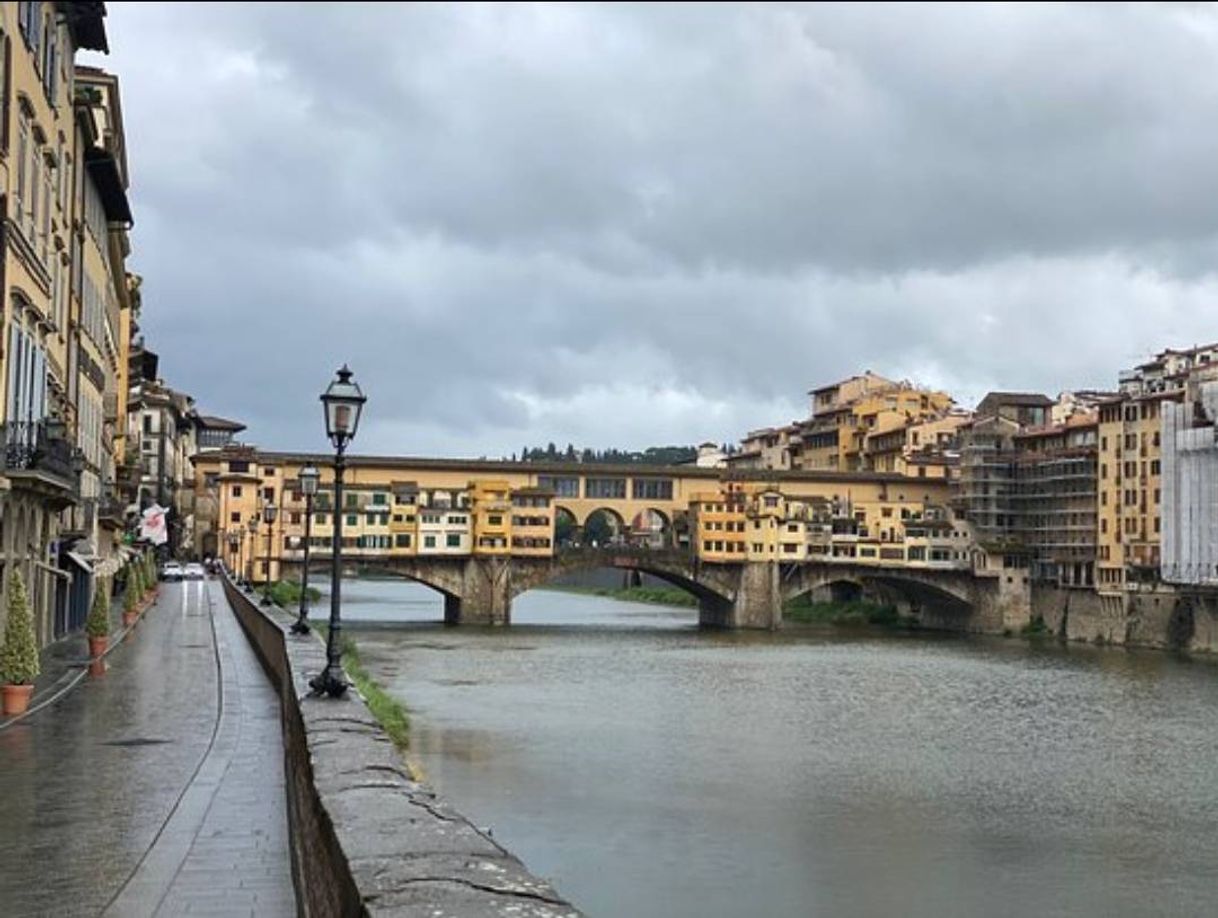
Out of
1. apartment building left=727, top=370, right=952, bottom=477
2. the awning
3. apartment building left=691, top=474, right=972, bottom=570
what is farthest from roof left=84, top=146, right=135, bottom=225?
apartment building left=727, top=370, right=952, bottom=477

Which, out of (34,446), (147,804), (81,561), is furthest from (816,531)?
(147,804)

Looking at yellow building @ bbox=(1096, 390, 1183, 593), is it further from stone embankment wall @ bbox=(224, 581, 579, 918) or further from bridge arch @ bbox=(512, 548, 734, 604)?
stone embankment wall @ bbox=(224, 581, 579, 918)

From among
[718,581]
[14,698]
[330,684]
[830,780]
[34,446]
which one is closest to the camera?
[330,684]

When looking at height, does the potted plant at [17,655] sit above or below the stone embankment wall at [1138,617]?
above

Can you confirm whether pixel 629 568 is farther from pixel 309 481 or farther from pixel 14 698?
pixel 14 698

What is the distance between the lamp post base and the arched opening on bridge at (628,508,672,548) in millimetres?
69625

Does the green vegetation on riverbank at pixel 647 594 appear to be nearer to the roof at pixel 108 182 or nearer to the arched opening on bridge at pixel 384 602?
the arched opening on bridge at pixel 384 602

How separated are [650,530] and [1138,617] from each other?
48580mm

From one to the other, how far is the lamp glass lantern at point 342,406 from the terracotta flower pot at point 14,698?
17.5ft

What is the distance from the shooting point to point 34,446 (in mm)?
18500

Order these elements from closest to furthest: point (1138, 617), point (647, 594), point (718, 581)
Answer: point (1138, 617) → point (718, 581) → point (647, 594)

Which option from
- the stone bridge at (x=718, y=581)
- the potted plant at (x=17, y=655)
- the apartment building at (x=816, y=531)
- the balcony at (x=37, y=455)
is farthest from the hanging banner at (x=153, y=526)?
the apartment building at (x=816, y=531)

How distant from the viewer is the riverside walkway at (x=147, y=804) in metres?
7.68

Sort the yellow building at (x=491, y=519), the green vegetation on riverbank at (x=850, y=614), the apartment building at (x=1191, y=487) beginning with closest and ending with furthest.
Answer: the apartment building at (x=1191, y=487) → the yellow building at (x=491, y=519) → the green vegetation on riverbank at (x=850, y=614)
